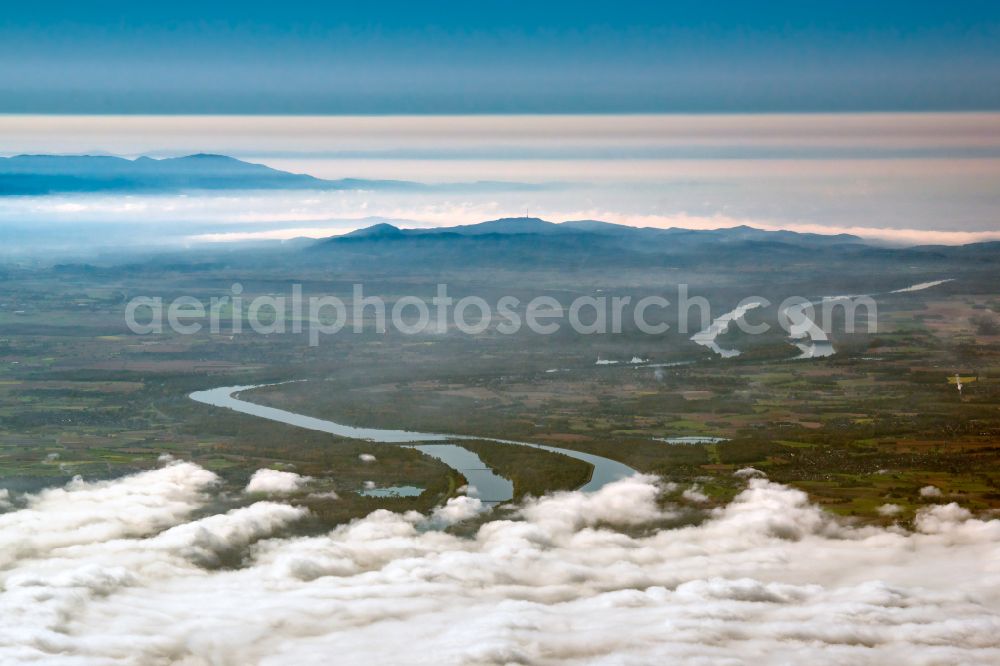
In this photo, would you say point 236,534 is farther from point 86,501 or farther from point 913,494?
point 913,494

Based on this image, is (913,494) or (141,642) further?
(913,494)

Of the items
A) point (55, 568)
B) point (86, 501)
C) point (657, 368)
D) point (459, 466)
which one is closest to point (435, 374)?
point (657, 368)

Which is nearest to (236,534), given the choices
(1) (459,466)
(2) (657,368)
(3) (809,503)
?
(1) (459,466)

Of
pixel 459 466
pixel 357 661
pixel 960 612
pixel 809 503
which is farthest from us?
pixel 459 466

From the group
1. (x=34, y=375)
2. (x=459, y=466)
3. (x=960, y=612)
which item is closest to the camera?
(x=960, y=612)

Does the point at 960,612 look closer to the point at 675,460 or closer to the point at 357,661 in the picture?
the point at 357,661

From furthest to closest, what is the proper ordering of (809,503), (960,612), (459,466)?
(459,466) < (809,503) < (960,612)
